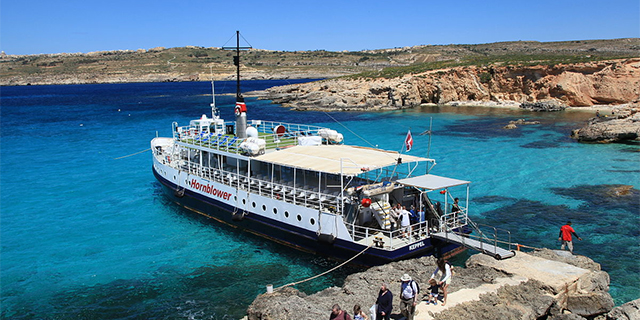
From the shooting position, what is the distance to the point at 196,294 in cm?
1575

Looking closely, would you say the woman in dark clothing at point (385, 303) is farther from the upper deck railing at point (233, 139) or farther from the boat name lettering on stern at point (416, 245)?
the upper deck railing at point (233, 139)

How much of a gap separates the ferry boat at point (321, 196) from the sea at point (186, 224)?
0.99 m

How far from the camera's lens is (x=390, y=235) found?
54.0 ft

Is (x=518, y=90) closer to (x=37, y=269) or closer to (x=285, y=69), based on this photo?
(x=37, y=269)

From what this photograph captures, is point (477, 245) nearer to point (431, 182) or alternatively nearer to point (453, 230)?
point (453, 230)

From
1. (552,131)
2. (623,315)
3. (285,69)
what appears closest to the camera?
(623,315)

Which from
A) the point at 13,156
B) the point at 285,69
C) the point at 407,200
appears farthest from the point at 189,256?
the point at 285,69

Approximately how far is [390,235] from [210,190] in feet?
34.6

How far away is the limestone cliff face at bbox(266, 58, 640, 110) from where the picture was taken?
65625 millimetres

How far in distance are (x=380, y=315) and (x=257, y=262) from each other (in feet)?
27.5

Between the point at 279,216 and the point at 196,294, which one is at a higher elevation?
the point at 279,216

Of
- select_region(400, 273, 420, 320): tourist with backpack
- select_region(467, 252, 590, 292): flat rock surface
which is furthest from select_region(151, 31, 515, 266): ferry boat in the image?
select_region(400, 273, 420, 320): tourist with backpack

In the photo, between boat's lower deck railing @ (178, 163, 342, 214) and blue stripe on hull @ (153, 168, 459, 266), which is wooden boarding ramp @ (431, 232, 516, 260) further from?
boat's lower deck railing @ (178, 163, 342, 214)

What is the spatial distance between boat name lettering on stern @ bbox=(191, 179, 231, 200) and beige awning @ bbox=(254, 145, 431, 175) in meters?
3.16
